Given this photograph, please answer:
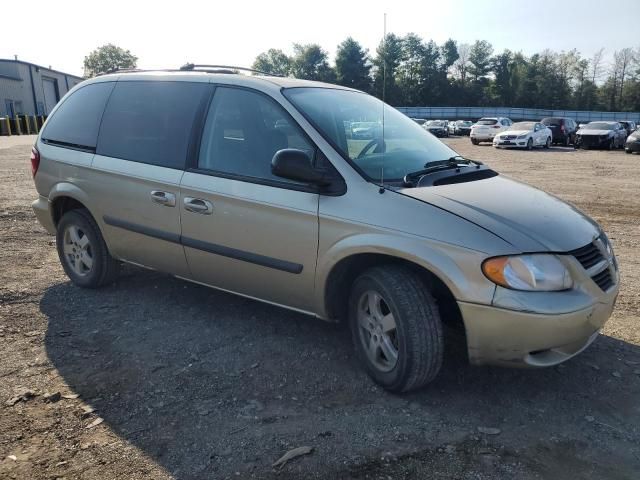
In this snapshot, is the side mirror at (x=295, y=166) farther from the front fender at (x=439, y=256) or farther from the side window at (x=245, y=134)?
the front fender at (x=439, y=256)

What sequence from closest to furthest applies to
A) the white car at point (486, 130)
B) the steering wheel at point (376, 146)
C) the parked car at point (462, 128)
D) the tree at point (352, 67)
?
the steering wheel at point (376, 146)
the white car at point (486, 130)
the parked car at point (462, 128)
the tree at point (352, 67)

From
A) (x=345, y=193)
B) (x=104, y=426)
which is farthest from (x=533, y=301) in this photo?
(x=104, y=426)

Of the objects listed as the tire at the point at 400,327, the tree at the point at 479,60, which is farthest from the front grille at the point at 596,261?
Answer: the tree at the point at 479,60

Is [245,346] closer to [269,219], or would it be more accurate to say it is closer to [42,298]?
[269,219]

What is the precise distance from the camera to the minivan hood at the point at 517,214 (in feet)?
9.41

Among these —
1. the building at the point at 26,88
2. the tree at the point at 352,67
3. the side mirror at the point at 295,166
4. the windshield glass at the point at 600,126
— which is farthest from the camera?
the tree at the point at 352,67

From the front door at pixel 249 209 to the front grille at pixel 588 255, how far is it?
148cm

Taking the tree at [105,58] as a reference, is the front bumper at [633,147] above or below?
below

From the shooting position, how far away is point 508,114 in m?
63.2

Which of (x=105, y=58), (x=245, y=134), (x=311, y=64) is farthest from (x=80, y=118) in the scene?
(x=105, y=58)

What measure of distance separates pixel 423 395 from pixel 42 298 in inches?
135

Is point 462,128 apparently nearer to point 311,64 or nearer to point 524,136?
point 524,136

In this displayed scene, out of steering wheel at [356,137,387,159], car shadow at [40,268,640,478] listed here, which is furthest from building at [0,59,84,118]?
steering wheel at [356,137,387,159]

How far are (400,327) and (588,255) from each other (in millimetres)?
1139
